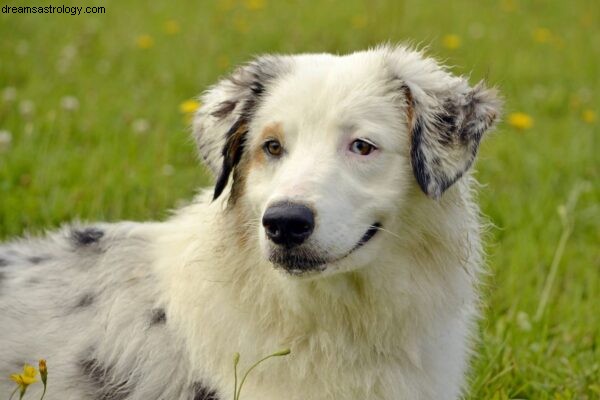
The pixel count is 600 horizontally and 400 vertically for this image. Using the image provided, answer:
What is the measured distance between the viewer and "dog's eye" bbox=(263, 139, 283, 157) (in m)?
3.26

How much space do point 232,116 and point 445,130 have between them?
83cm

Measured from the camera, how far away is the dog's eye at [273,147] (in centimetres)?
326

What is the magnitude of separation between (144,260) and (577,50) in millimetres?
8151

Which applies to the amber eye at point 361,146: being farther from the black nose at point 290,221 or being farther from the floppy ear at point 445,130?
the black nose at point 290,221

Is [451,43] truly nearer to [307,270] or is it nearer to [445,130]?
[445,130]

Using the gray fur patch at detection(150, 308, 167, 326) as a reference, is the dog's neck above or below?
above

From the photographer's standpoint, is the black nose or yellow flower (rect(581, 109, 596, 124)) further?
yellow flower (rect(581, 109, 596, 124))

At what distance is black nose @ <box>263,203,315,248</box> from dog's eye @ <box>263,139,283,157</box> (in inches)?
16.4

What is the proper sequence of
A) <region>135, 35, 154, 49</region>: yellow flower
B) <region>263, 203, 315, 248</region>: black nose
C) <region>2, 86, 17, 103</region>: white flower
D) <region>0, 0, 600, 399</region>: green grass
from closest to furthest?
<region>263, 203, 315, 248</region>: black nose
<region>0, 0, 600, 399</region>: green grass
<region>2, 86, 17, 103</region>: white flower
<region>135, 35, 154, 49</region>: yellow flower

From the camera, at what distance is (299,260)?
119 inches

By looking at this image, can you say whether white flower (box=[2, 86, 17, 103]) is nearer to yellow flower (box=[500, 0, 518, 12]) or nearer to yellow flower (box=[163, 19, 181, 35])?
yellow flower (box=[163, 19, 181, 35])

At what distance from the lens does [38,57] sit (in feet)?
26.5

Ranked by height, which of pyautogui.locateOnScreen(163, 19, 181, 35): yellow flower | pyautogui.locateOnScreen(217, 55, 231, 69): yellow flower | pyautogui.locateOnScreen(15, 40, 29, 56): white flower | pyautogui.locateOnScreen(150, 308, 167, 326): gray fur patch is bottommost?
pyautogui.locateOnScreen(150, 308, 167, 326): gray fur patch

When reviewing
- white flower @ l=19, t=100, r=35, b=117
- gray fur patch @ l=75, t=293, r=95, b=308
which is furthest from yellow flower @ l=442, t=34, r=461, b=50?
gray fur patch @ l=75, t=293, r=95, b=308
